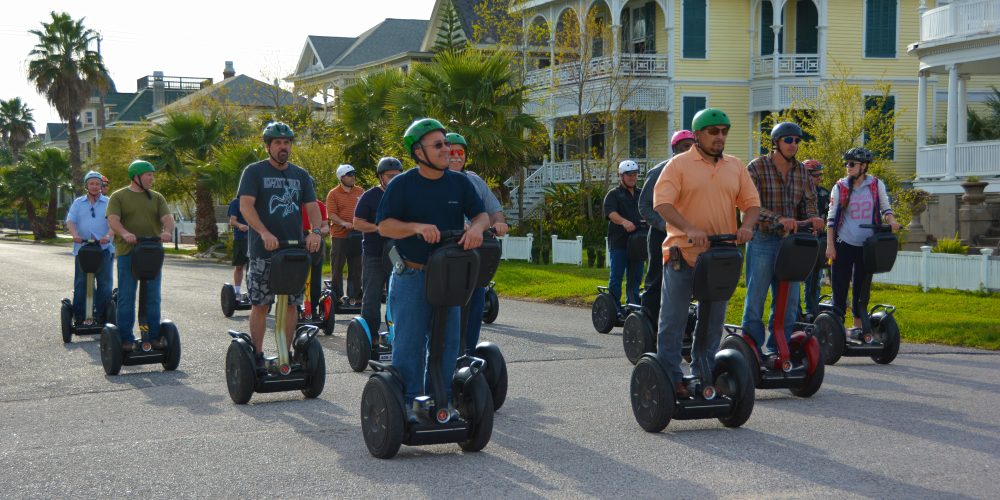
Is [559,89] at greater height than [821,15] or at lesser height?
lesser

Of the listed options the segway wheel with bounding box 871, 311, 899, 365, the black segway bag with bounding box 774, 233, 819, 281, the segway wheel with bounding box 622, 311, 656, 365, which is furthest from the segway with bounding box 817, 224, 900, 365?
the black segway bag with bounding box 774, 233, 819, 281

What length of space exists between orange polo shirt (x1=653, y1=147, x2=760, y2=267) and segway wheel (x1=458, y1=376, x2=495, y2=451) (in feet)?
5.33

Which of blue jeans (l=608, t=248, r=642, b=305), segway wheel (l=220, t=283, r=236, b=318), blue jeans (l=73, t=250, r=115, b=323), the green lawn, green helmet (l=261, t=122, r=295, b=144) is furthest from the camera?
segway wheel (l=220, t=283, r=236, b=318)

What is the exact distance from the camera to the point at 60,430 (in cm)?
795

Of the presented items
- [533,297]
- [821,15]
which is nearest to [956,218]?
[821,15]

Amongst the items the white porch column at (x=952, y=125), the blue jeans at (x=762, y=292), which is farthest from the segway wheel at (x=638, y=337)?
the white porch column at (x=952, y=125)

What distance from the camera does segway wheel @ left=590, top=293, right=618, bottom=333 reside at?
530 inches

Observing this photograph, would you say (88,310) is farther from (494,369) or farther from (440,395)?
(440,395)

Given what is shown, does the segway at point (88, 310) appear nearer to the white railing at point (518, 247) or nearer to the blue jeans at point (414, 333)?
the blue jeans at point (414, 333)

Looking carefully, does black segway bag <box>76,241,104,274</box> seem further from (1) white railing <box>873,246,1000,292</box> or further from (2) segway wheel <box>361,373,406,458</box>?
(1) white railing <box>873,246,1000,292</box>

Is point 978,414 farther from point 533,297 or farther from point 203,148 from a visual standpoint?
point 203,148

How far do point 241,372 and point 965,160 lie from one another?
23.5m

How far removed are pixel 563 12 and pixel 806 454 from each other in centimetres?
3165

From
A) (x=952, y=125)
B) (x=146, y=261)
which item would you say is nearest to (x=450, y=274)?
(x=146, y=261)
